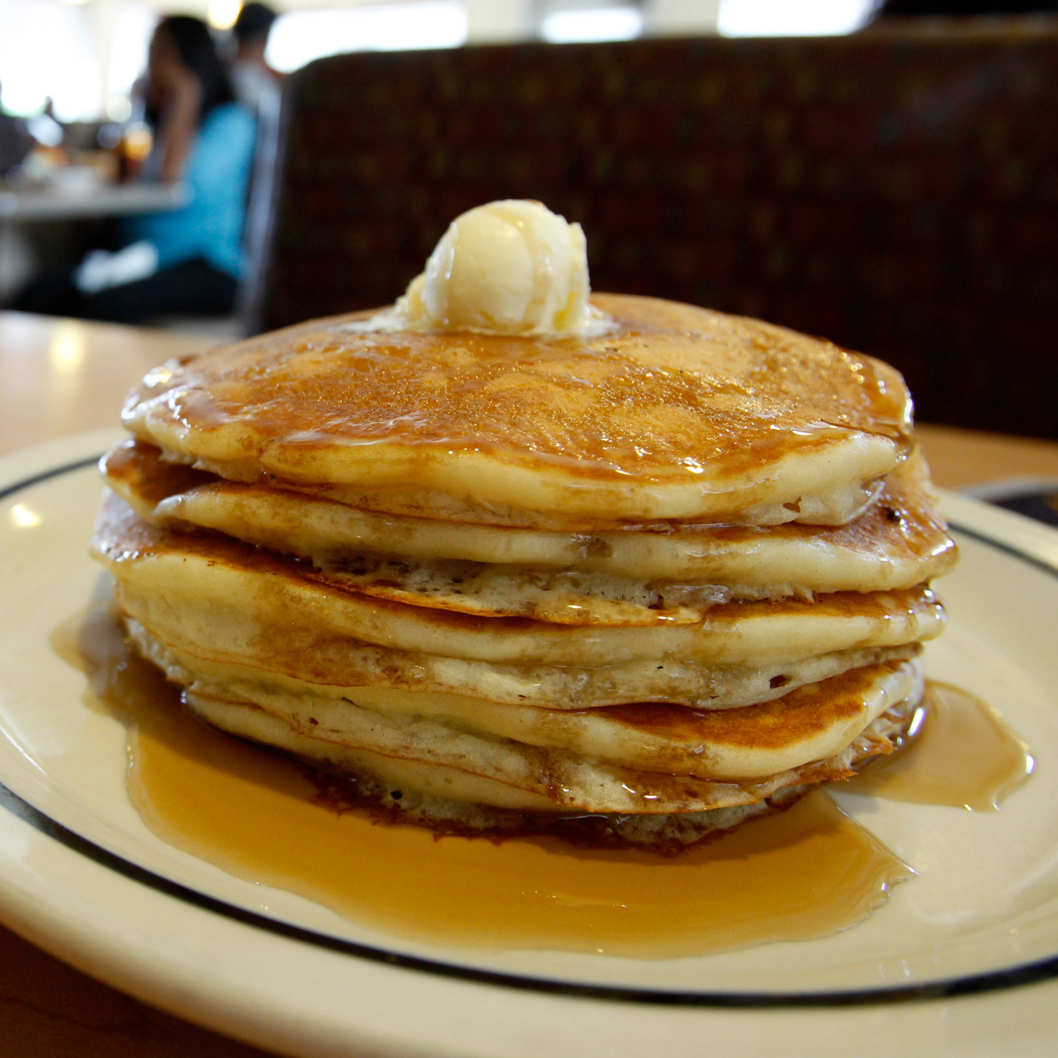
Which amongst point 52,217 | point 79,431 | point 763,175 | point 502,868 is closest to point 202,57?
point 52,217

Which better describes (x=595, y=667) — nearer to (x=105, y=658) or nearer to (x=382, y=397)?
(x=382, y=397)

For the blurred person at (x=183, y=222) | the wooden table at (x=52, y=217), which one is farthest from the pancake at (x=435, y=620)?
the wooden table at (x=52, y=217)

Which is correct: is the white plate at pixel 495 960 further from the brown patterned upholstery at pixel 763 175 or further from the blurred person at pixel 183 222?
the blurred person at pixel 183 222

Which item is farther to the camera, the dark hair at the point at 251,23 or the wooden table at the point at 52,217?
the dark hair at the point at 251,23

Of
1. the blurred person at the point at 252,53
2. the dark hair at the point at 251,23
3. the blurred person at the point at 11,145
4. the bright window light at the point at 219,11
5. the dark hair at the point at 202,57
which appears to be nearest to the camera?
the dark hair at the point at 202,57

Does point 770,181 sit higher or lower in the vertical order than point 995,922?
higher

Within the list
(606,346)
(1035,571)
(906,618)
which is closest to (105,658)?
(606,346)

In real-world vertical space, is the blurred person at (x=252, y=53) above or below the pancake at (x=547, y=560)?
above

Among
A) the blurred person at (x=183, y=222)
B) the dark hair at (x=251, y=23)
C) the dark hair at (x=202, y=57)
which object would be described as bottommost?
the blurred person at (x=183, y=222)

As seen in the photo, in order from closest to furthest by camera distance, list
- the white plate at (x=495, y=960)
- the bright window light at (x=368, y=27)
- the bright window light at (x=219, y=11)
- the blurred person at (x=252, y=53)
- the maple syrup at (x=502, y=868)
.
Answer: the white plate at (x=495, y=960) < the maple syrup at (x=502, y=868) < the blurred person at (x=252, y=53) < the bright window light at (x=368, y=27) < the bright window light at (x=219, y=11)
